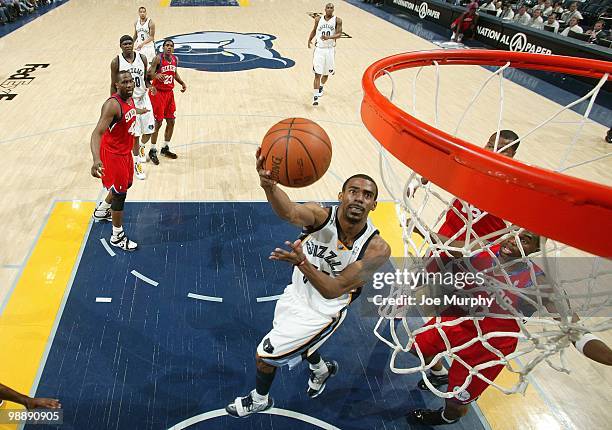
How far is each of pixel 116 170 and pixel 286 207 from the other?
7.42 feet

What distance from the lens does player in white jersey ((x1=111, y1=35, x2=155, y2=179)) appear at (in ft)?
16.5

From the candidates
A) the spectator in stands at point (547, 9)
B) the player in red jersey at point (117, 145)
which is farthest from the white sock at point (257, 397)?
the spectator in stands at point (547, 9)

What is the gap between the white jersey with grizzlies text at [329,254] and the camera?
2.59m

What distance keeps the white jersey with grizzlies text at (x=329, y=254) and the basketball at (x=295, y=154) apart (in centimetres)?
27

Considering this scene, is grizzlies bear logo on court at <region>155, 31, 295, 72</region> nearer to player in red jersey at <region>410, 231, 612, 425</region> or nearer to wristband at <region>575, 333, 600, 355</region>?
player in red jersey at <region>410, 231, 612, 425</region>

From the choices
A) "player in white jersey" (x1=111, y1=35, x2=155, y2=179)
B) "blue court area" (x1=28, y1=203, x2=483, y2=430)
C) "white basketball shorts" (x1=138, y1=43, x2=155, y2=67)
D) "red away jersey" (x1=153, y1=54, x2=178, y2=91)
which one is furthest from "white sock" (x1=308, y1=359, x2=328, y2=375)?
"white basketball shorts" (x1=138, y1=43, x2=155, y2=67)

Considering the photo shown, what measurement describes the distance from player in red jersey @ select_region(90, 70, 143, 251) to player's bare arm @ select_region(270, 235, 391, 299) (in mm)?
2161

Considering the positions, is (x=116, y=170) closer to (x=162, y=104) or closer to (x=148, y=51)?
(x=162, y=104)

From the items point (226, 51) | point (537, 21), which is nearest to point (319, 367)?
point (226, 51)

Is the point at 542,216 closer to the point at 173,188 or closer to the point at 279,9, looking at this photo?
the point at 173,188

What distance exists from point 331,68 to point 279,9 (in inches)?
384

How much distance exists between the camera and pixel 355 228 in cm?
257

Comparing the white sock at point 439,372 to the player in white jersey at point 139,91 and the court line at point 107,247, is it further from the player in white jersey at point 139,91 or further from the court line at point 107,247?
the player in white jersey at point 139,91

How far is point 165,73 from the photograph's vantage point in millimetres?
5418
